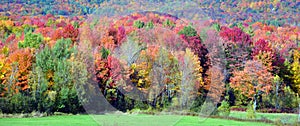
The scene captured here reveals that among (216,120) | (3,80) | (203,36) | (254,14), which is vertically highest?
(254,14)

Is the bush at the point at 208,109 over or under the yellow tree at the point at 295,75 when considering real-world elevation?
under

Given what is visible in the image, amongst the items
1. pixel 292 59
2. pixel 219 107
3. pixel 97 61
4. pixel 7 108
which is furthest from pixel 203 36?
pixel 292 59

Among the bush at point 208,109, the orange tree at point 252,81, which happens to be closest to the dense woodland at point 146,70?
the orange tree at point 252,81

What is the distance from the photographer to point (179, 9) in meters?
14.7

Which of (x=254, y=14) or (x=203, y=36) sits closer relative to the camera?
(x=203, y=36)

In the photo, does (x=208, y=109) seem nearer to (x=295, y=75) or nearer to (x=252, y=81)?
(x=252, y=81)

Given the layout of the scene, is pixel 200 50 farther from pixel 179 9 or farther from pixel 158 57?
pixel 179 9

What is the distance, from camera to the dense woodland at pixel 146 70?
64.6 feet

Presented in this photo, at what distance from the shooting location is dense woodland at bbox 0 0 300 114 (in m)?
19.7

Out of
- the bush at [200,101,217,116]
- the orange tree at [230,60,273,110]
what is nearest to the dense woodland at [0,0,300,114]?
the orange tree at [230,60,273,110]

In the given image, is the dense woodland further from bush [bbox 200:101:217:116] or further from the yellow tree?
bush [bbox 200:101:217:116]

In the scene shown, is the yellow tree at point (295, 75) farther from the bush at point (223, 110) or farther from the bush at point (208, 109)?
the bush at point (223, 110)

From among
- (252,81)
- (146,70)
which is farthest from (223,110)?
(252,81)

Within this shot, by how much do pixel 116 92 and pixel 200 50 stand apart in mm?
4381
